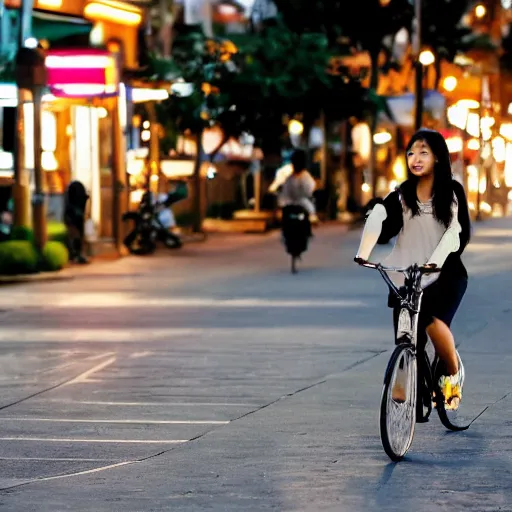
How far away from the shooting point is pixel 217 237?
42.7m

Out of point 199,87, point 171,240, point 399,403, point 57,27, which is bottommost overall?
point 171,240

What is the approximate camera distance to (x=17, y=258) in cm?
2766

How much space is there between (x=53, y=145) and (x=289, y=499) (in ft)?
93.3

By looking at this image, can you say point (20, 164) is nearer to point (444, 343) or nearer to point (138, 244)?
point (138, 244)

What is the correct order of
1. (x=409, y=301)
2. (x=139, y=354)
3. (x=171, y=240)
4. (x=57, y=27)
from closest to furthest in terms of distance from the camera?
(x=409, y=301) → (x=139, y=354) → (x=57, y=27) → (x=171, y=240)

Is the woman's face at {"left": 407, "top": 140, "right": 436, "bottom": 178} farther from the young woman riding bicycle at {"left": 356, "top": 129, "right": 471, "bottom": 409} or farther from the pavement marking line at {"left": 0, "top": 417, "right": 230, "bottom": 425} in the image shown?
the pavement marking line at {"left": 0, "top": 417, "right": 230, "bottom": 425}

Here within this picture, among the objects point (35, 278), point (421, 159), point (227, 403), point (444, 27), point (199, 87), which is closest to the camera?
point (421, 159)

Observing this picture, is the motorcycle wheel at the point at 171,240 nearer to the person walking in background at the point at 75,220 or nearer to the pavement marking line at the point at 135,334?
the person walking in background at the point at 75,220

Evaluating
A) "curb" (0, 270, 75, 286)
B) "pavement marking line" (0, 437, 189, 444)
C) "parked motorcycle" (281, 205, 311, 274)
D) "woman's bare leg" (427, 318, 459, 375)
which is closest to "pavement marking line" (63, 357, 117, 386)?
"pavement marking line" (0, 437, 189, 444)

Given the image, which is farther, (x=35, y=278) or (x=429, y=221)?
(x=35, y=278)

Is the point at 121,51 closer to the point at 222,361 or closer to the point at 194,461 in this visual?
the point at 222,361

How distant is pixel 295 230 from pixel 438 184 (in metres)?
19.1

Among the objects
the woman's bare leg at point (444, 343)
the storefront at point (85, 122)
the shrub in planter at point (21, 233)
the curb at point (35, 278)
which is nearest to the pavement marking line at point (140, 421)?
the woman's bare leg at point (444, 343)

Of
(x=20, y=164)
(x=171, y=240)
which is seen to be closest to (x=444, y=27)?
(x=171, y=240)
